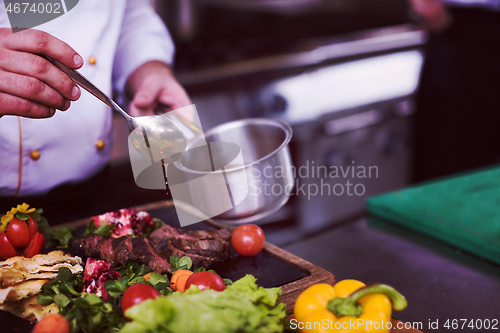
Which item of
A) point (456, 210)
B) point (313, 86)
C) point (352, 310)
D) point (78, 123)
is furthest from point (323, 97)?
point (352, 310)

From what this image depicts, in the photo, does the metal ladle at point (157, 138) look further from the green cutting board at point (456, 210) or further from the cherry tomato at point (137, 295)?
the green cutting board at point (456, 210)

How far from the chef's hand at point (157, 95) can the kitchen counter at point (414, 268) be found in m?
0.46

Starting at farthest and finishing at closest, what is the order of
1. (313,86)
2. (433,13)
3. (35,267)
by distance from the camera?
1. (433,13)
2. (313,86)
3. (35,267)

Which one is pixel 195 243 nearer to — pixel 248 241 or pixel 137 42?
pixel 248 241

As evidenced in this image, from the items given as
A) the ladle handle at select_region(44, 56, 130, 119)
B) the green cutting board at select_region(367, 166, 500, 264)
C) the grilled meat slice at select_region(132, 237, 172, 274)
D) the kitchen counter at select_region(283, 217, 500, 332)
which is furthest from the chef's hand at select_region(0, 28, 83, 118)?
the green cutting board at select_region(367, 166, 500, 264)

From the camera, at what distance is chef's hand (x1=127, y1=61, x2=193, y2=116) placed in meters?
1.06

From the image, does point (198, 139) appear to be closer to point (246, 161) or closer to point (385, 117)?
point (246, 161)

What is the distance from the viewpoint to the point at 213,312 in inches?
22.0

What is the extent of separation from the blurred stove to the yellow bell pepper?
1322mm

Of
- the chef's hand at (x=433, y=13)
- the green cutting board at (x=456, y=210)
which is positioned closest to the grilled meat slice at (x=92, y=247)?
the green cutting board at (x=456, y=210)

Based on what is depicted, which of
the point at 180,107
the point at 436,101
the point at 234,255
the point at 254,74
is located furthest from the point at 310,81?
the point at 234,255

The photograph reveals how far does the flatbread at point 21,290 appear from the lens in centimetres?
75

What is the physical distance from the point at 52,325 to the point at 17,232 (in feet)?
1.19

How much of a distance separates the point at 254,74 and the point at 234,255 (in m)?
1.21
